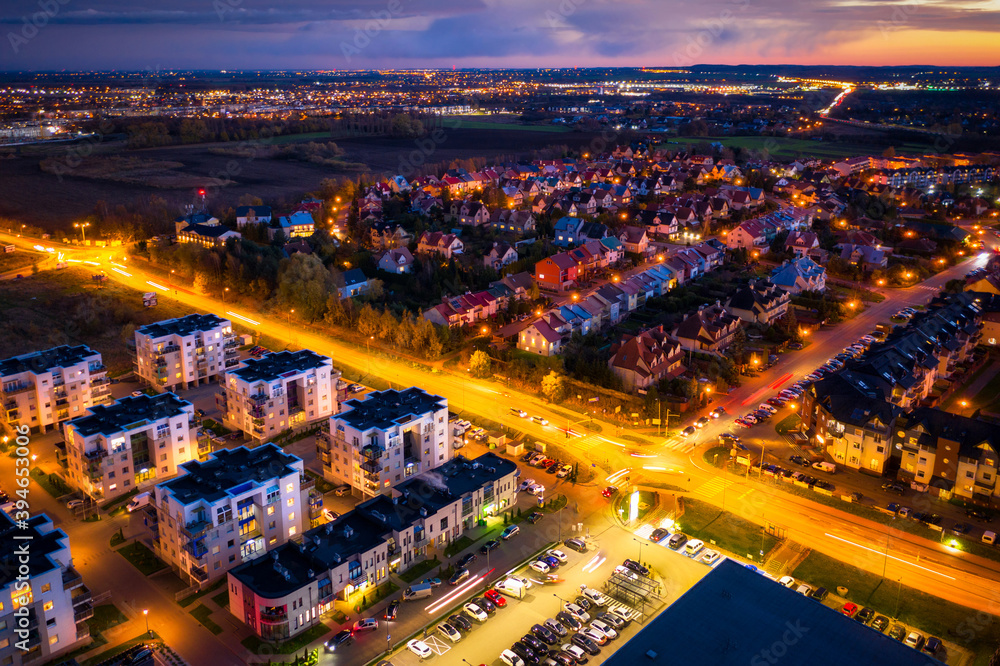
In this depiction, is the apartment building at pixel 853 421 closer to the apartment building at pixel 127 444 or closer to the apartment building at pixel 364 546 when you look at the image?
the apartment building at pixel 364 546

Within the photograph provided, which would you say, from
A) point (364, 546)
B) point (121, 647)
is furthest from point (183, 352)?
point (364, 546)

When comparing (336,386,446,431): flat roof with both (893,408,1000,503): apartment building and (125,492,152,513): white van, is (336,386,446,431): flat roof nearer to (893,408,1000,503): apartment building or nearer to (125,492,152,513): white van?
(125,492,152,513): white van

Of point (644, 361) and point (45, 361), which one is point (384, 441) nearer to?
point (644, 361)

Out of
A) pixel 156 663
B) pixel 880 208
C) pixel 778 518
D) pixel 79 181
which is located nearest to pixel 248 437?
pixel 156 663

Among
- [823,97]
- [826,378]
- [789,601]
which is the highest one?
[823,97]

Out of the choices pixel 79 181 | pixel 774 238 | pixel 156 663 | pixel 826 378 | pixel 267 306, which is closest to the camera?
pixel 156 663

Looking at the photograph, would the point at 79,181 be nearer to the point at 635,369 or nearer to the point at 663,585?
the point at 635,369

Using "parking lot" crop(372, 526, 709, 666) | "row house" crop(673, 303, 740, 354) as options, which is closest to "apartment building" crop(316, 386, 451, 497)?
"parking lot" crop(372, 526, 709, 666)

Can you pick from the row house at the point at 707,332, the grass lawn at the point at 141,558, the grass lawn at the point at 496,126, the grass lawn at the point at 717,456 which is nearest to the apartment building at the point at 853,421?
the grass lawn at the point at 717,456
